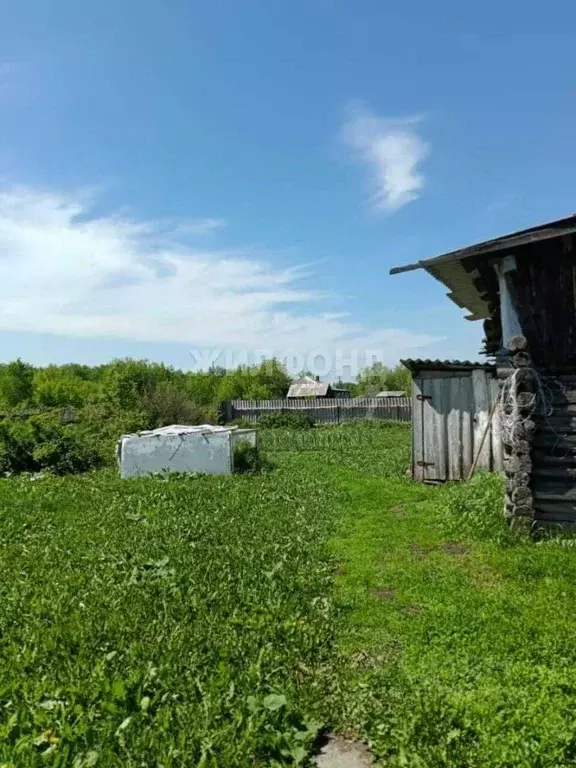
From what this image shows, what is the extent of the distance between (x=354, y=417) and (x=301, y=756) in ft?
100

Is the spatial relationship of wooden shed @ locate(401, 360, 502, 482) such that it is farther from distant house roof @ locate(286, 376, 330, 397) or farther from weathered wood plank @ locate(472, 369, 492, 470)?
distant house roof @ locate(286, 376, 330, 397)

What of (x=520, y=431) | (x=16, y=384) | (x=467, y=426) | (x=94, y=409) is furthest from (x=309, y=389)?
(x=520, y=431)

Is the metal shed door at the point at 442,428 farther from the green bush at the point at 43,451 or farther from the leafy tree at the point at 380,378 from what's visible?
the leafy tree at the point at 380,378

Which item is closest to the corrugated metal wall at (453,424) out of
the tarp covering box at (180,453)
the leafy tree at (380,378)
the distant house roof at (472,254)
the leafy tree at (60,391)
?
the distant house roof at (472,254)

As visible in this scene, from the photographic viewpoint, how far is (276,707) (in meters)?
3.31

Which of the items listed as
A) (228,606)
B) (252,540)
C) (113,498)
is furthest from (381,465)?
(228,606)

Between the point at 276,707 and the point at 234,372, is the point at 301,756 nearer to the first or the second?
the point at 276,707

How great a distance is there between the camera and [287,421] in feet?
99.9

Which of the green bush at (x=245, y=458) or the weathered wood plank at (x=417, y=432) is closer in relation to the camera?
the weathered wood plank at (x=417, y=432)

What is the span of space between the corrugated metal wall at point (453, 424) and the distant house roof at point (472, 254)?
213 centimetres

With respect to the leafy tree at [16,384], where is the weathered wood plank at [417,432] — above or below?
below

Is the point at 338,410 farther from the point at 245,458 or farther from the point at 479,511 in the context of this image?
the point at 479,511

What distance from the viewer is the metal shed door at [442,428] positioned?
1187cm

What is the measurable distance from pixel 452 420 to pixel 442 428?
0.83ft
